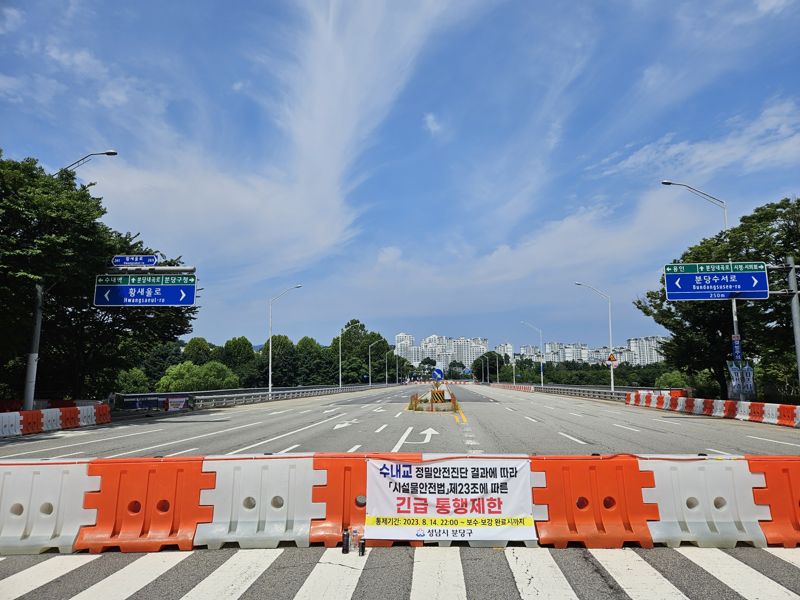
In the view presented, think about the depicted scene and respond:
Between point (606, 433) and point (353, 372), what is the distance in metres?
123

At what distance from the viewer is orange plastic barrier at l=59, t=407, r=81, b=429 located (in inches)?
884

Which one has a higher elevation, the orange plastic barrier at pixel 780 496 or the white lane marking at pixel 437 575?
the orange plastic barrier at pixel 780 496

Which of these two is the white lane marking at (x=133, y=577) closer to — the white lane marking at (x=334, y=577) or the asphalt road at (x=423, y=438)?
the white lane marking at (x=334, y=577)

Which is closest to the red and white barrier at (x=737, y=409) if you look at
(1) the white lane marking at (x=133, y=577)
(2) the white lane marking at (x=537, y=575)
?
(2) the white lane marking at (x=537, y=575)

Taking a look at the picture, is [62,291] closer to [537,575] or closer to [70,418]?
[70,418]

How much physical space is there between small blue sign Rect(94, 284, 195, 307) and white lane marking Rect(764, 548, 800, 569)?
2511 centimetres

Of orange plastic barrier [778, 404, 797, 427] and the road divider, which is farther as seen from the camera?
orange plastic barrier [778, 404, 797, 427]

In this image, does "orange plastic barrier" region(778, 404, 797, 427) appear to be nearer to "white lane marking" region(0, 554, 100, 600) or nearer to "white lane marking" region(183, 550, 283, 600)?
"white lane marking" region(183, 550, 283, 600)

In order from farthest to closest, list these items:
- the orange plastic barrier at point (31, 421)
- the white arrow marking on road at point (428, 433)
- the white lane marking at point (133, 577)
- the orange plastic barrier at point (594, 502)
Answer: the orange plastic barrier at point (31, 421) → the white arrow marking on road at point (428, 433) → the orange plastic barrier at point (594, 502) → the white lane marking at point (133, 577)


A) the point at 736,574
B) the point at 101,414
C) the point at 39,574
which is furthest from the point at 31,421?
the point at 736,574

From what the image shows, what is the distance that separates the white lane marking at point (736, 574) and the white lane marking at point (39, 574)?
6.35 m

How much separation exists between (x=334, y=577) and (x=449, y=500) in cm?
174

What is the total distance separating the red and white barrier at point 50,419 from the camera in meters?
19.5

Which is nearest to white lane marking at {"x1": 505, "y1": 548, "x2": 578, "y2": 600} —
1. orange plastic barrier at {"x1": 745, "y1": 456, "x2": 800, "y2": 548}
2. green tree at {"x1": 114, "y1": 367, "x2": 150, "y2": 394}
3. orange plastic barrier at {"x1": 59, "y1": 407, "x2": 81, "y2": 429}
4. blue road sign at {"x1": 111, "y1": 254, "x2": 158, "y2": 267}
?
orange plastic barrier at {"x1": 745, "y1": 456, "x2": 800, "y2": 548}
